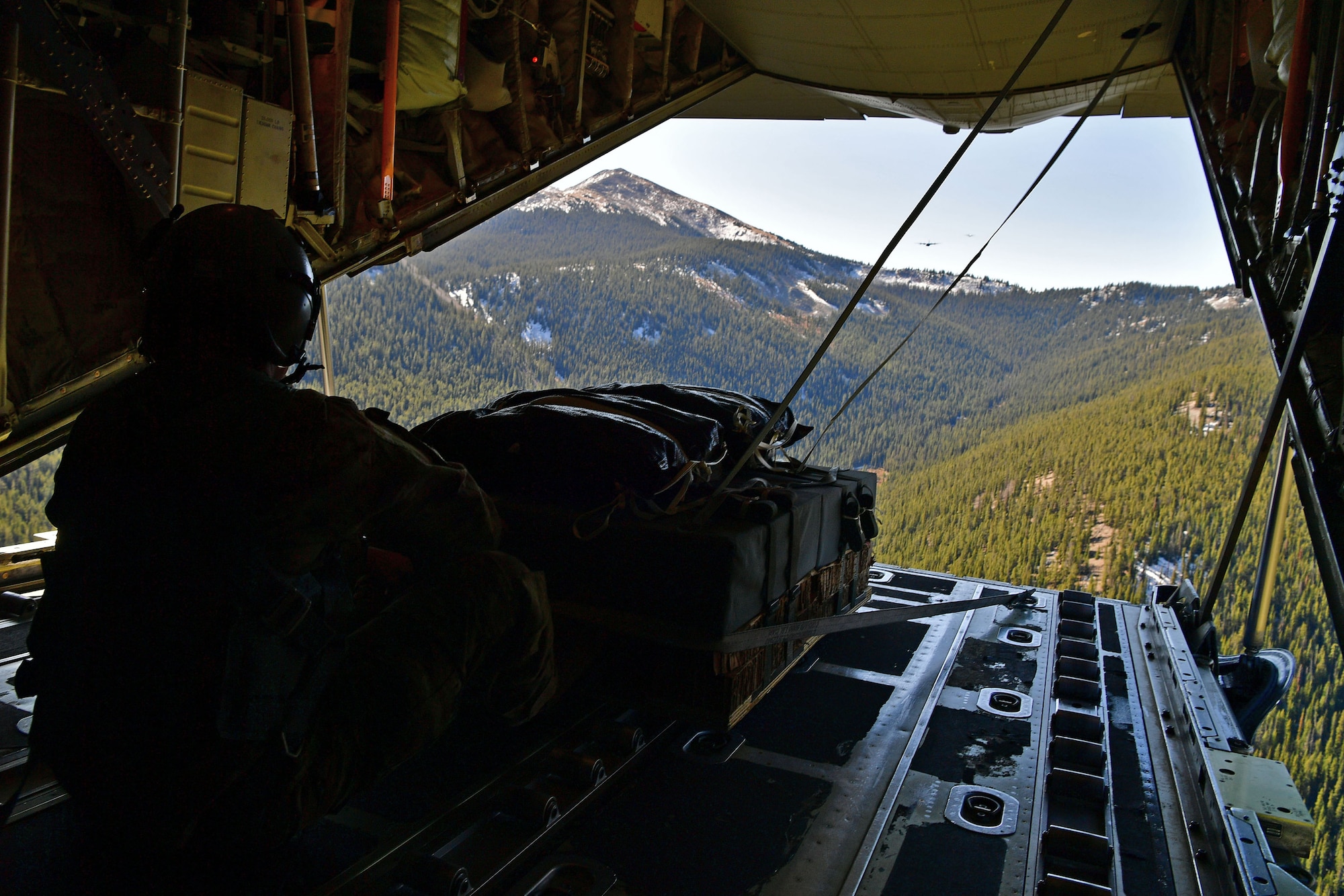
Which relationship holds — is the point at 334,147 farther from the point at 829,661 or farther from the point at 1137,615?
the point at 1137,615

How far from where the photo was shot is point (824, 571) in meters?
3.30

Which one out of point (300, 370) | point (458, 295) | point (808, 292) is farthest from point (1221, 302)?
point (300, 370)

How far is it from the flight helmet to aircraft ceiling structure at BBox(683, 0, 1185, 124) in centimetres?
433

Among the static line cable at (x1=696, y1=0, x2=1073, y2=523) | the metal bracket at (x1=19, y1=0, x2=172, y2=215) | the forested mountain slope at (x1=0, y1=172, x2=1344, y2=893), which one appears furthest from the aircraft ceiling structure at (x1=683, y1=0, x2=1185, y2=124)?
the metal bracket at (x1=19, y1=0, x2=172, y2=215)

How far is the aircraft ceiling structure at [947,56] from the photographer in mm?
4812

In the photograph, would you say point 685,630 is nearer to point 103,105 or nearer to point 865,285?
point 865,285

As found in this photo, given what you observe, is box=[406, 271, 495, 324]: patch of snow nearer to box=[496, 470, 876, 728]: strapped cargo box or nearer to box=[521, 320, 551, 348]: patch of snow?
box=[521, 320, 551, 348]: patch of snow

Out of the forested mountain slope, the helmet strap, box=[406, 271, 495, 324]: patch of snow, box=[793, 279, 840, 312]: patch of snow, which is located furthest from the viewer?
box=[793, 279, 840, 312]: patch of snow

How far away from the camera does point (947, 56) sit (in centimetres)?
550

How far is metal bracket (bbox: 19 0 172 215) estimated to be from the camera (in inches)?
109

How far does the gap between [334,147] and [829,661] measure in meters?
3.60

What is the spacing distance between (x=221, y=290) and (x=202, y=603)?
2.04 feet

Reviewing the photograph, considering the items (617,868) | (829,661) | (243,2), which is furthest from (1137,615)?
(243,2)

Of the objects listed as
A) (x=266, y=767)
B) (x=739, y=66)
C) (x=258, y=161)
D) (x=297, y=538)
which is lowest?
(x=266, y=767)
